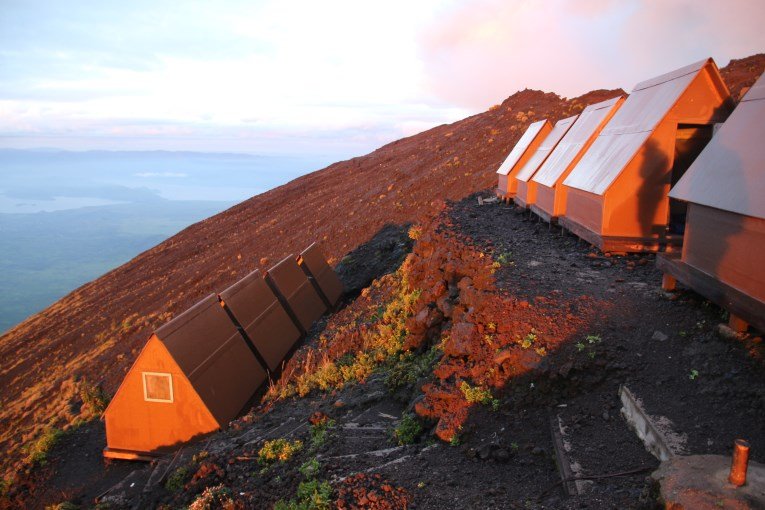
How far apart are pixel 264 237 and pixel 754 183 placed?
2914 centimetres

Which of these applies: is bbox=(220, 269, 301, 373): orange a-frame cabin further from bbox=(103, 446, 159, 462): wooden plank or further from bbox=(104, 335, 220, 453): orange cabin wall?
bbox=(103, 446, 159, 462): wooden plank

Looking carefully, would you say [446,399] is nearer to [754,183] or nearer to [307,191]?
[754,183]

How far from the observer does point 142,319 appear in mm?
23578

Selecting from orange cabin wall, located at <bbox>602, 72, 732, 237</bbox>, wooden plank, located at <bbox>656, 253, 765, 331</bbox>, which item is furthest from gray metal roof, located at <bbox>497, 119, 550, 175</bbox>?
wooden plank, located at <bbox>656, 253, 765, 331</bbox>

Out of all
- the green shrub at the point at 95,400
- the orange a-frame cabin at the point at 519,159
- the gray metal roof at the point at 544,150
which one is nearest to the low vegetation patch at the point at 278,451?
the green shrub at the point at 95,400

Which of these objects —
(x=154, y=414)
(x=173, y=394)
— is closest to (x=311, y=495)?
(x=173, y=394)

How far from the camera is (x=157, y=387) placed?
32.1 ft

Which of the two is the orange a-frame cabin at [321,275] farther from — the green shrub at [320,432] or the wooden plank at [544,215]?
the green shrub at [320,432]

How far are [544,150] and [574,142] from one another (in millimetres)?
2748

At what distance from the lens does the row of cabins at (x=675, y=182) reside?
5.01 m

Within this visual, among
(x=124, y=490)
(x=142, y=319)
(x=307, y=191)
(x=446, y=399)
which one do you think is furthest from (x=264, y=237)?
(x=446, y=399)

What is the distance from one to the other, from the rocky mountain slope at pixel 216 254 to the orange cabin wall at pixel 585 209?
5.94m

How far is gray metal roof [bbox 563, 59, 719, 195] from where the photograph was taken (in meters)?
8.46

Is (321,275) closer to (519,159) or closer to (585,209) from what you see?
(519,159)
